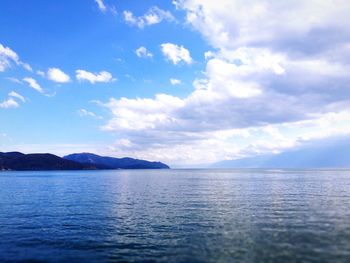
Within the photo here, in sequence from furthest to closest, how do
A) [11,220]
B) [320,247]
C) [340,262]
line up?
[11,220] → [320,247] → [340,262]

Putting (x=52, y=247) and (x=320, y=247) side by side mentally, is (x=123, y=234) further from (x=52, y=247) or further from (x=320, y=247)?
(x=320, y=247)

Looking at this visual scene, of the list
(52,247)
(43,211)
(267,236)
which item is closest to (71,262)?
(52,247)

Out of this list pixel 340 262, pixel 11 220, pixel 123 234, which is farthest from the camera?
pixel 11 220

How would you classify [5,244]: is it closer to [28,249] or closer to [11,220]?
[28,249]

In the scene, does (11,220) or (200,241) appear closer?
(200,241)

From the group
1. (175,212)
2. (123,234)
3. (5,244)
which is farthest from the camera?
(175,212)

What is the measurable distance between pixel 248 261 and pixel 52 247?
21644 mm

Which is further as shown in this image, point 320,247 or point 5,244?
point 5,244

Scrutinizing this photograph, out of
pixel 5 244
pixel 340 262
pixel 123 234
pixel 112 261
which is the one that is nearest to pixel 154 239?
pixel 123 234

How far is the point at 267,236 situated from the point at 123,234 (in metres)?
18.3

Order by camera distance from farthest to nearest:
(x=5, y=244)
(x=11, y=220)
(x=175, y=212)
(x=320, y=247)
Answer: (x=175, y=212), (x=11, y=220), (x=5, y=244), (x=320, y=247)

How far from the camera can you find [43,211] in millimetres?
67750

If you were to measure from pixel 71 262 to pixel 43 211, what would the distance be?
126 ft

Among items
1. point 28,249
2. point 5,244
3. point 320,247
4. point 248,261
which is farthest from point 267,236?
point 5,244
